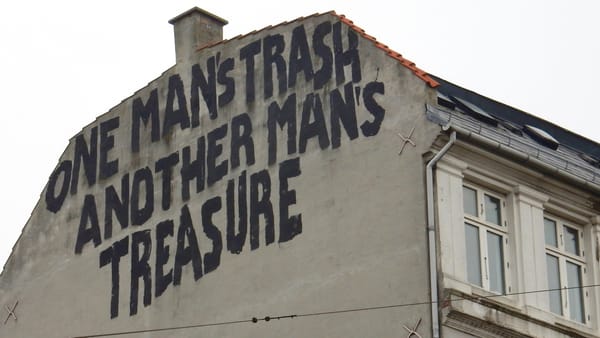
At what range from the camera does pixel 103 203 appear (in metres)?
45.6

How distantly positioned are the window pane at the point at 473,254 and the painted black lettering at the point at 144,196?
8915 millimetres

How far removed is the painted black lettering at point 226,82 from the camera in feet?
141

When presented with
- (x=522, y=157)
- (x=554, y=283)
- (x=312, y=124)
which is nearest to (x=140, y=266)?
(x=312, y=124)

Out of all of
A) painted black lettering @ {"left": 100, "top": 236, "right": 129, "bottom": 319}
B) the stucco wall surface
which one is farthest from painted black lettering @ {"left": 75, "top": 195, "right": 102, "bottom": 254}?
painted black lettering @ {"left": 100, "top": 236, "right": 129, "bottom": 319}

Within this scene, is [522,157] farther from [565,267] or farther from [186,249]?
[186,249]

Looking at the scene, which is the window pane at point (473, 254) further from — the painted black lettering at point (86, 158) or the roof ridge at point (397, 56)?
the painted black lettering at point (86, 158)

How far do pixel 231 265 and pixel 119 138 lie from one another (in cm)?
579

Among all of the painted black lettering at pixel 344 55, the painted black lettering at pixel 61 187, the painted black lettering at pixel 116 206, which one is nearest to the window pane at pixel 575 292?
the painted black lettering at pixel 344 55

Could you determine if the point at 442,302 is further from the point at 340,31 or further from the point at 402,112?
the point at 340,31

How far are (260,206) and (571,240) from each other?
21.3 feet

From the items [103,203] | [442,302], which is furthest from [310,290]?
[103,203]

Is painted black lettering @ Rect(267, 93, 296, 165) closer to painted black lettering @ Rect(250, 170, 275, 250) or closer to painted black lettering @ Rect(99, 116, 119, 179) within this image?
painted black lettering @ Rect(250, 170, 275, 250)

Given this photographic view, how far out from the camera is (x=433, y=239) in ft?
122

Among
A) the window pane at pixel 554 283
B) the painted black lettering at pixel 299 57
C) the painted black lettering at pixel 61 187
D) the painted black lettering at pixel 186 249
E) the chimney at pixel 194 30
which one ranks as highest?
the chimney at pixel 194 30
